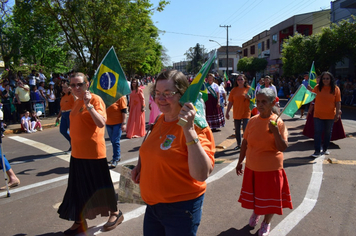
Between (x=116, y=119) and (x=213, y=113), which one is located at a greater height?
(x=116, y=119)

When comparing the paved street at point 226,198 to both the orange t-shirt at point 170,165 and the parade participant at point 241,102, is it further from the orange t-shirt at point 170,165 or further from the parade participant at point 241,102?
the orange t-shirt at point 170,165

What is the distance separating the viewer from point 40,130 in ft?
39.3

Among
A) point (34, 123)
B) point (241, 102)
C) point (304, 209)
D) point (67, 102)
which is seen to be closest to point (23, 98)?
point (34, 123)

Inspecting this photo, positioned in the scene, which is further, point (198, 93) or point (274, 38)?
point (274, 38)

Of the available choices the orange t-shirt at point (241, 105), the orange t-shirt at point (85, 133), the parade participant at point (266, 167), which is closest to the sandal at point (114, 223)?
the orange t-shirt at point (85, 133)

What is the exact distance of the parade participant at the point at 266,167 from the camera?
3426 millimetres

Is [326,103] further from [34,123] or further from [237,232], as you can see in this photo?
[34,123]

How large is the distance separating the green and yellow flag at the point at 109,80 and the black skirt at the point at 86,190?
2.82 ft

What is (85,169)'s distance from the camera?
367 cm

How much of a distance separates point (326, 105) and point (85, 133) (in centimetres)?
511

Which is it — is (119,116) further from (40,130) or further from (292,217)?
(40,130)

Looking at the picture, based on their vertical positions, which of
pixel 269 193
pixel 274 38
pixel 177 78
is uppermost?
pixel 274 38

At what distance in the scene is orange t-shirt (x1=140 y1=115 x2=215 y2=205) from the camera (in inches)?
83.0

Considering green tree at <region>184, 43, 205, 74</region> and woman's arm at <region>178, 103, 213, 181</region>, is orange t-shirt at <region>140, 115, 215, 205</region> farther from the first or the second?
green tree at <region>184, 43, 205, 74</region>
